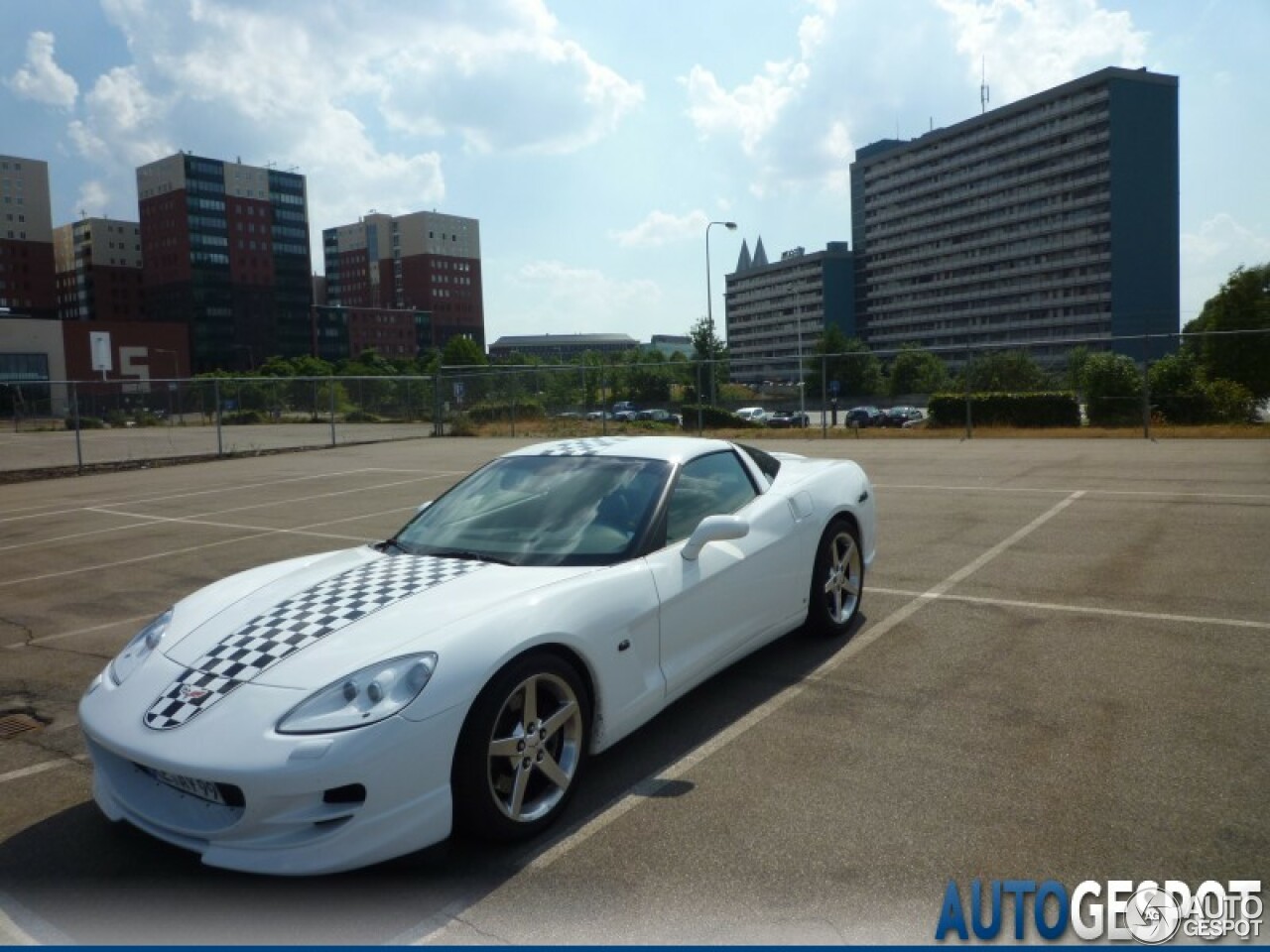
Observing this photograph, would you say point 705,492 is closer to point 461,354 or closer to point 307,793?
point 307,793

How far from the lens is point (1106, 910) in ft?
9.26

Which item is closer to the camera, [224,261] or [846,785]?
[846,785]

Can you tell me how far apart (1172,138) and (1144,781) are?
141146 millimetres

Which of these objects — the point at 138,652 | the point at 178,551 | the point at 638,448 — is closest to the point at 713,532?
the point at 638,448

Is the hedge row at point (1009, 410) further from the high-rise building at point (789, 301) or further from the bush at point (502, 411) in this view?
the high-rise building at point (789, 301)

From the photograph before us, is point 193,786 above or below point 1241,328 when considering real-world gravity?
below

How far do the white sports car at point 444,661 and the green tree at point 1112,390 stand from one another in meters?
18.4

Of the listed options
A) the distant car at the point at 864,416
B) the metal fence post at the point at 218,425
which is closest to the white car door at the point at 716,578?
the metal fence post at the point at 218,425

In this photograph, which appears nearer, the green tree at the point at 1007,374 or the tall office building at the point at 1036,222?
the green tree at the point at 1007,374

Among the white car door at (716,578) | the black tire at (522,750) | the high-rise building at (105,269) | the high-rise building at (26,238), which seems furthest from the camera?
the high-rise building at (105,269)

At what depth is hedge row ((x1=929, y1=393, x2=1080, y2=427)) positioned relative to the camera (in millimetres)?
22656

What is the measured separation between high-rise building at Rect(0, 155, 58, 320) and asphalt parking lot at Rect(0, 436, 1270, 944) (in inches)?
5278

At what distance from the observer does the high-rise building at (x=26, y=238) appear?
11675 cm

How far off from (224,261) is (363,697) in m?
146
